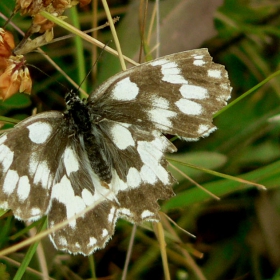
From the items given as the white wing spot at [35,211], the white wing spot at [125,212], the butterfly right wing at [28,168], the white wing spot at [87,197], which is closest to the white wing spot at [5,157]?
the butterfly right wing at [28,168]

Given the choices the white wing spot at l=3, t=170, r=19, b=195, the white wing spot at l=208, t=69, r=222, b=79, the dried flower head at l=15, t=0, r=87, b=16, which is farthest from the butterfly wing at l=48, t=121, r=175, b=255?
the dried flower head at l=15, t=0, r=87, b=16

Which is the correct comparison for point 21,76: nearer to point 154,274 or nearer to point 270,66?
point 154,274

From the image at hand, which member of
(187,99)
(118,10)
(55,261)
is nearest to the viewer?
(187,99)

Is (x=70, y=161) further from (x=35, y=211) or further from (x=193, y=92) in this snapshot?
(x=193, y=92)

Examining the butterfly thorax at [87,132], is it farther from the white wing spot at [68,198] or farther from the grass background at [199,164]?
the grass background at [199,164]

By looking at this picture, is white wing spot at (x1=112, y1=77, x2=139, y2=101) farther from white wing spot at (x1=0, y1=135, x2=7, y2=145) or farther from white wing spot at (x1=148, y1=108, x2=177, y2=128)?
white wing spot at (x1=0, y1=135, x2=7, y2=145)

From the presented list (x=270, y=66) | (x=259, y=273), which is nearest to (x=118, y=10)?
(x=270, y=66)
